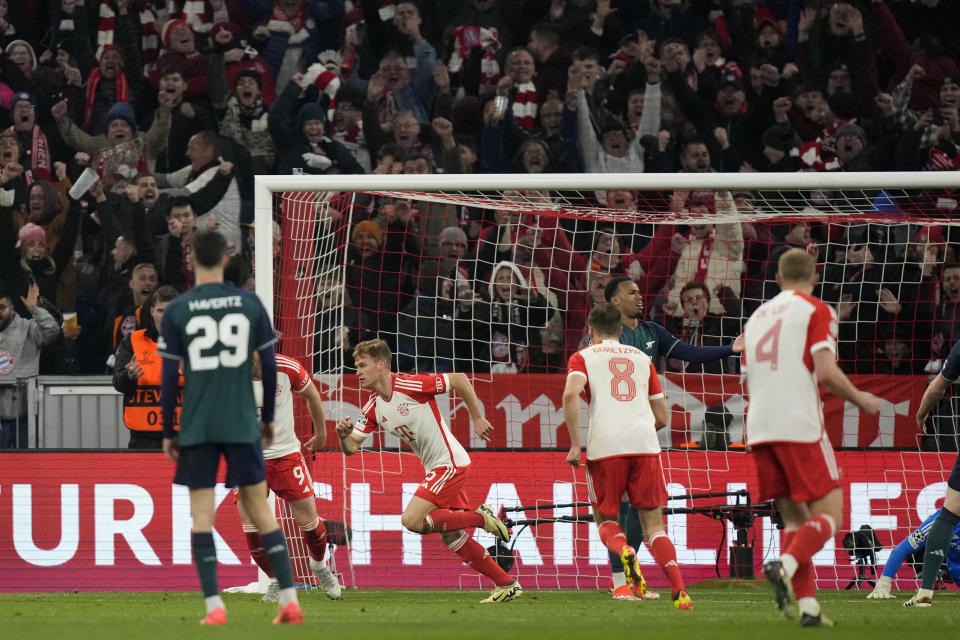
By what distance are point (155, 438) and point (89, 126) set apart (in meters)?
4.83

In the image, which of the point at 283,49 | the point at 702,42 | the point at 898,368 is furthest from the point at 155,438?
the point at 702,42

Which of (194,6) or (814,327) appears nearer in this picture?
(814,327)

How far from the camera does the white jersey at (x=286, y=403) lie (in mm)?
8867

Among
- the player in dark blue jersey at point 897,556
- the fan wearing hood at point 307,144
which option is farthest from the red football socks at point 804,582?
the fan wearing hood at point 307,144

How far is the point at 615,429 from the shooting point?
26.5ft

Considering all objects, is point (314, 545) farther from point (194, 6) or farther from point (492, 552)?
point (194, 6)

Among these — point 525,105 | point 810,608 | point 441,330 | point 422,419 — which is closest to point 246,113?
point 525,105

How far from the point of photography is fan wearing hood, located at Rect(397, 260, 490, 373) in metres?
12.2

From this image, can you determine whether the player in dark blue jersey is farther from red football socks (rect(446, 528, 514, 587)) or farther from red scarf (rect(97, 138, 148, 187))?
red scarf (rect(97, 138, 148, 187))

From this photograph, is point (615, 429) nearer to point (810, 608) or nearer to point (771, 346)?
point (771, 346)

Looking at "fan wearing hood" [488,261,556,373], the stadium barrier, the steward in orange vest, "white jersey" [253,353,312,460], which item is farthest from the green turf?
"fan wearing hood" [488,261,556,373]

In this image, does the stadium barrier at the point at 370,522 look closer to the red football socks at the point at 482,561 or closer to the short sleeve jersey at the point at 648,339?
the short sleeve jersey at the point at 648,339

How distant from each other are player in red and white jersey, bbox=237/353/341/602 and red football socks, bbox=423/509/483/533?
83cm

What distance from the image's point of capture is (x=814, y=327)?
6250 millimetres
